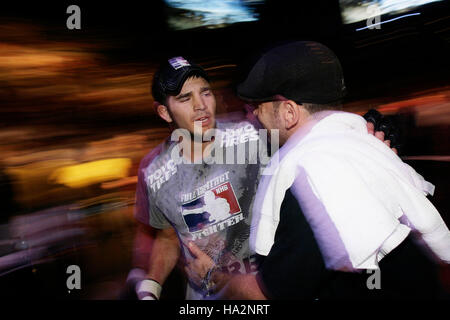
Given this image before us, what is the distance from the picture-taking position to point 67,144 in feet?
10.2

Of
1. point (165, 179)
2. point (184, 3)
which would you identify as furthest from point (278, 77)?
point (184, 3)

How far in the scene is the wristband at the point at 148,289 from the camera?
5.68ft

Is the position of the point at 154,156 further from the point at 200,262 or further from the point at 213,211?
the point at 200,262

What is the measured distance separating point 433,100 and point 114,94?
3666mm

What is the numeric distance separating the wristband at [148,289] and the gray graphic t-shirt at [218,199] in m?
0.20

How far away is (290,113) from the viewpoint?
1243mm

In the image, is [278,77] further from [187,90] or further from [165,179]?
[165,179]

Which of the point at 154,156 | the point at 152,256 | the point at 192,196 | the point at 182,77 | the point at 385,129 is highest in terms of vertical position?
the point at 182,77

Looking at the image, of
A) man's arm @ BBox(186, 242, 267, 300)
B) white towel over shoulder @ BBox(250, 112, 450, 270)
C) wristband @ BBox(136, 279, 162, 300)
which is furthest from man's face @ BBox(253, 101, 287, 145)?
wristband @ BBox(136, 279, 162, 300)

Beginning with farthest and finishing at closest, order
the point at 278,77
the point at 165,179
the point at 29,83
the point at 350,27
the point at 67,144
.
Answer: the point at 350,27, the point at 67,144, the point at 29,83, the point at 165,179, the point at 278,77

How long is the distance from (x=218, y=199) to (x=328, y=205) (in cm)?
84

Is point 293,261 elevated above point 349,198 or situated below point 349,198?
below

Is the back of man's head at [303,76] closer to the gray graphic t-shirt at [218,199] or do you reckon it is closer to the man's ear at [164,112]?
the gray graphic t-shirt at [218,199]

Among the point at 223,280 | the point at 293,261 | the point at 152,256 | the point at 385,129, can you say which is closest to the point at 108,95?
the point at 152,256
